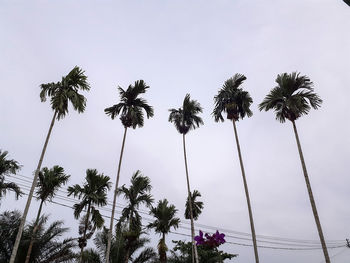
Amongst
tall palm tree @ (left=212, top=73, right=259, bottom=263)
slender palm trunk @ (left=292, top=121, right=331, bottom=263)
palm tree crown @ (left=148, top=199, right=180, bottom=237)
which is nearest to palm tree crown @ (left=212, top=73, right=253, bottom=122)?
tall palm tree @ (left=212, top=73, right=259, bottom=263)

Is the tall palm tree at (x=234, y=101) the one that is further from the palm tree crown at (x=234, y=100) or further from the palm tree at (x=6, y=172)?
the palm tree at (x=6, y=172)

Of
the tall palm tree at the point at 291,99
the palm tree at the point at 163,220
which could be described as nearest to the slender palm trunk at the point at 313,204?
the tall palm tree at the point at 291,99

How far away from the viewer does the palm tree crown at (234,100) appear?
83.1 ft

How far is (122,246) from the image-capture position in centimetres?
2500

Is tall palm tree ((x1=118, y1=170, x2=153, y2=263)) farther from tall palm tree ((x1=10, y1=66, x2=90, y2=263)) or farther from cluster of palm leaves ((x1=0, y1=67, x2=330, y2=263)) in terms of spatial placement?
tall palm tree ((x1=10, y1=66, x2=90, y2=263))

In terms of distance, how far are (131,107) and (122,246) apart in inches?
523

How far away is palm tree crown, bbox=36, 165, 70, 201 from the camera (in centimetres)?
2014

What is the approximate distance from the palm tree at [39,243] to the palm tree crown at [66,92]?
979cm

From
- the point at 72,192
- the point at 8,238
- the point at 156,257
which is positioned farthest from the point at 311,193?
the point at 8,238

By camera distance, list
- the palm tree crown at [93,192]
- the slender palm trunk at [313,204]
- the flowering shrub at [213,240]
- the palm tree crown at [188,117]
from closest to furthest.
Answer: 1. the flowering shrub at [213,240]
2. the slender palm trunk at [313,204]
3. the palm tree crown at [93,192]
4. the palm tree crown at [188,117]

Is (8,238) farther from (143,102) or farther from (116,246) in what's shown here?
(143,102)

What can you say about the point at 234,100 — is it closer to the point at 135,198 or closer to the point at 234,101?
the point at 234,101

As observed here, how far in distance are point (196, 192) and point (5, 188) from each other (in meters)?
21.9

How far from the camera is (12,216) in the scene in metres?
21.1
